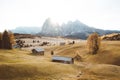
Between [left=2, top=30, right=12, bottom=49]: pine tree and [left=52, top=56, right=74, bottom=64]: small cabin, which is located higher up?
[left=2, top=30, right=12, bottom=49]: pine tree

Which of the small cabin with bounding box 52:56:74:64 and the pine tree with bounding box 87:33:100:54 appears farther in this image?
the pine tree with bounding box 87:33:100:54

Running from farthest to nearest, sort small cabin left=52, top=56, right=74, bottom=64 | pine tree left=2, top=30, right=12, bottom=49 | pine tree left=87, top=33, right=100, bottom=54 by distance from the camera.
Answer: pine tree left=87, top=33, right=100, bottom=54
pine tree left=2, top=30, right=12, bottom=49
small cabin left=52, top=56, right=74, bottom=64

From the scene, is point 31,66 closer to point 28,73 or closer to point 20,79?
point 28,73

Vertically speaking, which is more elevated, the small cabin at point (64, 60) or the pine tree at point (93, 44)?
the pine tree at point (93, 44)

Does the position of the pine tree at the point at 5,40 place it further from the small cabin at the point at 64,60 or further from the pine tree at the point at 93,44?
the pine tree at the point at 93,44

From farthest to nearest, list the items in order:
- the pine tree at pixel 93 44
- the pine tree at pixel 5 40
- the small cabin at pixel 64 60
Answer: the pine tree at pixel 93 44, the pine tree at pixel 5 40, the small cabin at pixel 64 60

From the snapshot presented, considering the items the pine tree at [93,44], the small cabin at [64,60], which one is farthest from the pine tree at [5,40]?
the pine tree at [93,44]

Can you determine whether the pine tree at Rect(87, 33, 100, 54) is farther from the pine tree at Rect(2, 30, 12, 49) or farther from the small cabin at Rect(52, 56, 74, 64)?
the pine tree at Rect(2, 30, 12, 49)

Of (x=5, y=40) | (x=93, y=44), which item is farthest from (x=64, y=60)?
(x=5, y=40)

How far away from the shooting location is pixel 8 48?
123 metres

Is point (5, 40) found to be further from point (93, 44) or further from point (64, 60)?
point (93, 44)

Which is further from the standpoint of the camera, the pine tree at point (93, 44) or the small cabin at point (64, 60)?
the pine tree at point (93, 44)

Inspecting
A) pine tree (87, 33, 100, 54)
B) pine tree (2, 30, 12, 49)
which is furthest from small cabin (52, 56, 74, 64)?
pine tree (2, 30, 12, 49)

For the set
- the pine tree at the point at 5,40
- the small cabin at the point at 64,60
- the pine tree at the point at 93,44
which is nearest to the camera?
the small cabin at the point at 64,60
